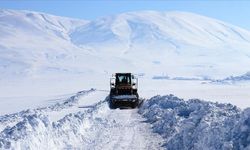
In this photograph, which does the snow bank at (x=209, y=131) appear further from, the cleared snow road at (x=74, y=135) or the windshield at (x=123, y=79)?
the windshield at (x=123, y=79)

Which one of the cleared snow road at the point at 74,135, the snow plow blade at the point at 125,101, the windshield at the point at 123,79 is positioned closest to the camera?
the cleared snow road at the point at 74,135

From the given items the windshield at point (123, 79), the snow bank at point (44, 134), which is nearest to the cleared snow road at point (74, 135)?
the snow bank at point (44, 134)

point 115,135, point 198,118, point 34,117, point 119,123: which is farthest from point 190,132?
point 119,123

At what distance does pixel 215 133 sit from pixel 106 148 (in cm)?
439

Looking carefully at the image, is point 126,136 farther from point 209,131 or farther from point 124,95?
point 124,95

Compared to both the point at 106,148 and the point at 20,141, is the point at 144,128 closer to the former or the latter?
the point at 106,148

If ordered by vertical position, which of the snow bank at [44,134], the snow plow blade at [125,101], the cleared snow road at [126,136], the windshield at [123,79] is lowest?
the cleared snow road at [126,136]

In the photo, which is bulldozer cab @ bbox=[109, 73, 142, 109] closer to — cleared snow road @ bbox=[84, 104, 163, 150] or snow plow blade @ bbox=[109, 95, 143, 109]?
snow plow blade @ bbox=[109, 95, 143, 109]

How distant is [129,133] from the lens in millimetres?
23734

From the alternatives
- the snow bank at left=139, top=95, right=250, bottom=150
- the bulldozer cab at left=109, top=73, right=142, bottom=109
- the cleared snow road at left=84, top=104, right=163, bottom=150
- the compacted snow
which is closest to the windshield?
the bulldozer cab at left=109, top=73, right=142, bottom=109

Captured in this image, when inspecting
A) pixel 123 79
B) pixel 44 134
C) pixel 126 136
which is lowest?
pixel 126 136

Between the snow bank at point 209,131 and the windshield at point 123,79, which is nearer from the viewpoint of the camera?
the snow bank at point 209,131

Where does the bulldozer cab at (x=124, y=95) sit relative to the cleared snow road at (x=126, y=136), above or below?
above

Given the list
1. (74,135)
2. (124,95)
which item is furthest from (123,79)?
(74,135)
